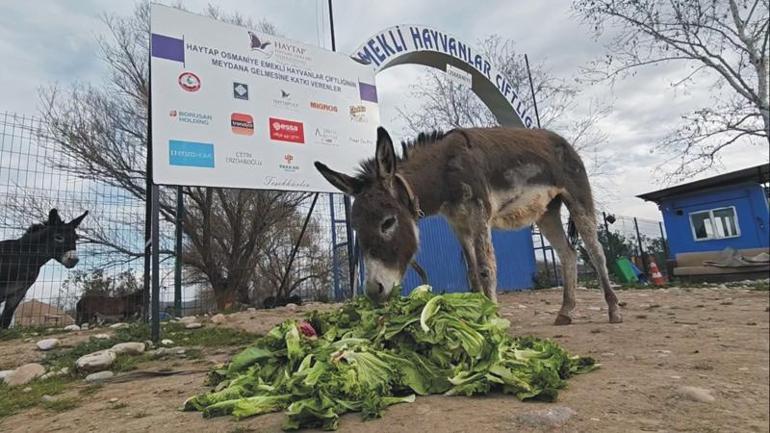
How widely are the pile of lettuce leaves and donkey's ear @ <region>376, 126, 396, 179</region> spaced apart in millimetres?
1286

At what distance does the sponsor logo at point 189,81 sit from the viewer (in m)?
6.36

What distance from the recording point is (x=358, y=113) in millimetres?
8727

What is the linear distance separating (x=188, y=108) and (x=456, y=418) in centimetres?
594

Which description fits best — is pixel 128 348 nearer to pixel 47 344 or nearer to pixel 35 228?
pixel 47 344

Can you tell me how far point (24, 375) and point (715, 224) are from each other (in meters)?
5.21

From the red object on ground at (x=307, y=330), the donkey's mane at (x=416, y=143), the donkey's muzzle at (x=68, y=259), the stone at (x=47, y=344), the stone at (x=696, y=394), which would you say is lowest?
the stone at (x=696, y=394)

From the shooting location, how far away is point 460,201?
167 inches

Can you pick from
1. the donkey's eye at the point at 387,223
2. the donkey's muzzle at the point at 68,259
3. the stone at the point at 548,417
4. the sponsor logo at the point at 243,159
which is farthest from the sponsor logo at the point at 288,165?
the stone at the point at 548,417

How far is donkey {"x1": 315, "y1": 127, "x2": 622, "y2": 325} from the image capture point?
3668 millimetres

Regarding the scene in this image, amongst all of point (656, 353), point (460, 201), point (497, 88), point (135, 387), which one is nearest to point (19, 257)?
point (135, 387)

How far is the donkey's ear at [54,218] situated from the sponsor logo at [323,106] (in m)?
5.43

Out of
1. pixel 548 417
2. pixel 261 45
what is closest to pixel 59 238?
pixel 261 45

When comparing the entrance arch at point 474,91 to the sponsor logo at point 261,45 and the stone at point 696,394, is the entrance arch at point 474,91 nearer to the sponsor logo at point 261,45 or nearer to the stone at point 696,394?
the sponsor logo at point 261,45

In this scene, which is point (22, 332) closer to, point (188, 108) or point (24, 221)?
point (24, 221)
